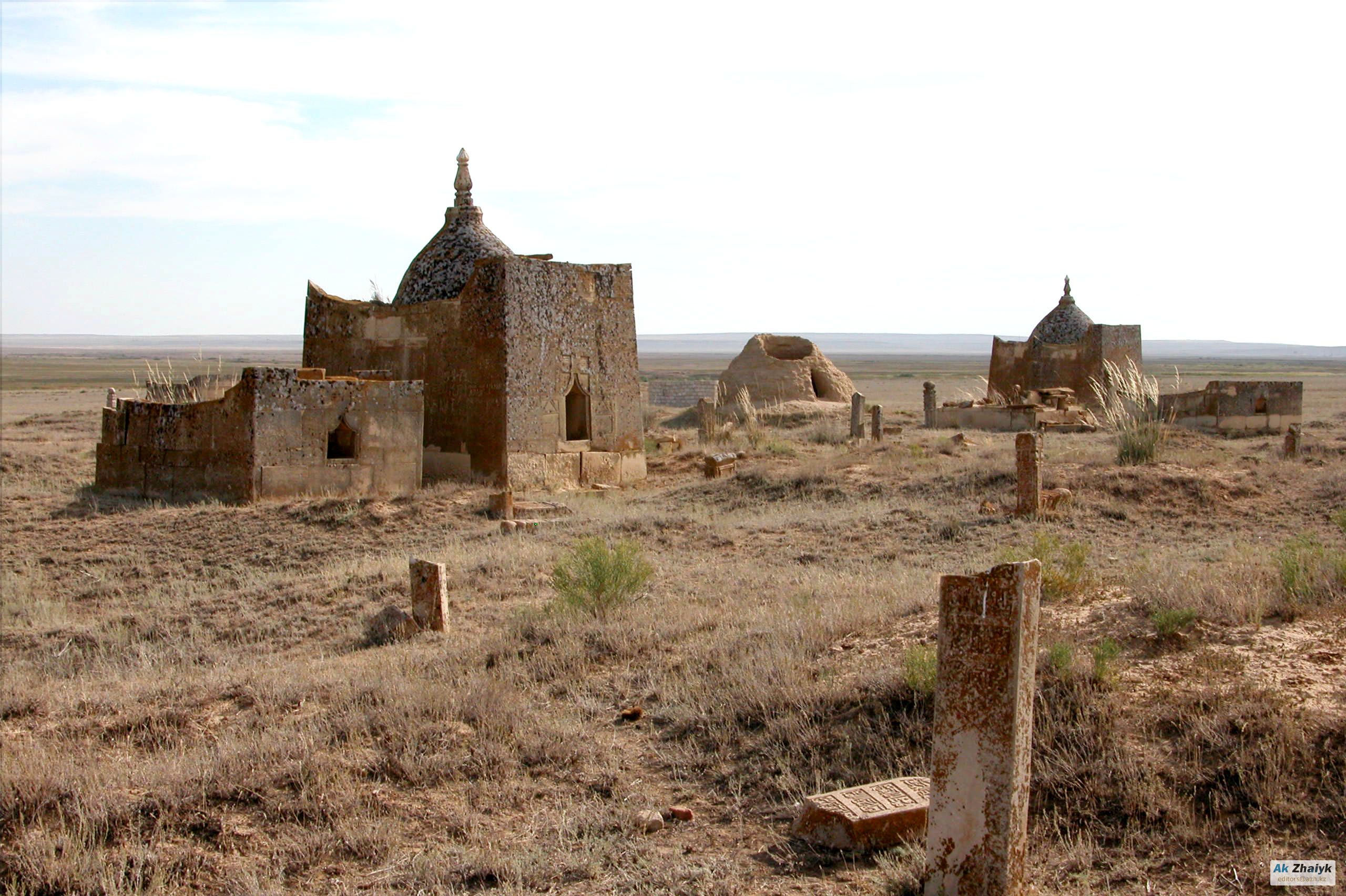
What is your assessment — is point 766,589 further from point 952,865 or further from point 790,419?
point 790,419

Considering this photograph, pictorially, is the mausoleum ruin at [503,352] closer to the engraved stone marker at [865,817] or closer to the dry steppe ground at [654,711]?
the dry steppe ground at [654,711]

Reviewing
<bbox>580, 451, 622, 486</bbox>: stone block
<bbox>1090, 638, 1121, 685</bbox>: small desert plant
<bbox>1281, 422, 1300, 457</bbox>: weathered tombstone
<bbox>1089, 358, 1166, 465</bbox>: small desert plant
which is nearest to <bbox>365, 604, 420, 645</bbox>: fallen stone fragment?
<bbox>1090, 638, 1121, 685</bbox>: small desert plant

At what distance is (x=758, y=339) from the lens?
26.0 meters

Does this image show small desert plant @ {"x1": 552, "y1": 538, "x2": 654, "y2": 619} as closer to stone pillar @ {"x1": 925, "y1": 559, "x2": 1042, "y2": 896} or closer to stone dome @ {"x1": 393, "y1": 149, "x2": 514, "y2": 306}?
stone pillar @ {"x1": 925, "y1": 559, "x2": 1042, "y2": 896}

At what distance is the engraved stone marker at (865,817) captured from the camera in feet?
14.4

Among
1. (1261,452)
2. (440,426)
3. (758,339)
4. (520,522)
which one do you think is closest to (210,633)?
(520,522)

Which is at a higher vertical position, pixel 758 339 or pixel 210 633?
pixel 758 339

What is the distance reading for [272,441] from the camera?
12.7 metres

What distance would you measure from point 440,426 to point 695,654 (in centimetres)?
933

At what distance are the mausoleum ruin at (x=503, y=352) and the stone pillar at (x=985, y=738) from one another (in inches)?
427

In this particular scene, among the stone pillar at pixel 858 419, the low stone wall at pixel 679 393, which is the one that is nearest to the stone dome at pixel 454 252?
the stone pillar at pixel 858 419

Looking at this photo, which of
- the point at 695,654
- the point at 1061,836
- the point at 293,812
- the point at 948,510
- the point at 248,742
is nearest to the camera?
the point at 1061,836

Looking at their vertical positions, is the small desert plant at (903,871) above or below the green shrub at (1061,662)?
below

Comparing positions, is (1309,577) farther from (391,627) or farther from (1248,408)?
(1248,408)
